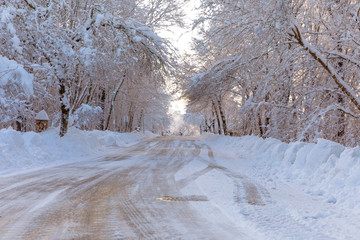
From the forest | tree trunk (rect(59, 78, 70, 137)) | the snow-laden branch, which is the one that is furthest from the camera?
tree trunk (rect(59, 78, 70, 137))

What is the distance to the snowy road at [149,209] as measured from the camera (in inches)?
134

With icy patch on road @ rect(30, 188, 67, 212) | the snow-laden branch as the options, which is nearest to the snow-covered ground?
the snow-laden branch

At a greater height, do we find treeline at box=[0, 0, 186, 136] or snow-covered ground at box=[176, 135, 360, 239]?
treeline at box=[0, 0, 186, 136]

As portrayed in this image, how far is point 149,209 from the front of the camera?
439 cm

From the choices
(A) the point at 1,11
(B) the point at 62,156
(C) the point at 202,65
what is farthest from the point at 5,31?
(C) the point at 202,65

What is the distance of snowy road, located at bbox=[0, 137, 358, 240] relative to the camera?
3416mm

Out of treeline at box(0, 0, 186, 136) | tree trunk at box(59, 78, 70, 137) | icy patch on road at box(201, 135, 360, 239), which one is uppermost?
treeline at box(0, 0, 186, 136)

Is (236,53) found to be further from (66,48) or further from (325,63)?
(66,48)

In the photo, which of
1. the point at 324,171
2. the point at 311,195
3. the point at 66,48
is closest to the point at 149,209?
the point at 311,195

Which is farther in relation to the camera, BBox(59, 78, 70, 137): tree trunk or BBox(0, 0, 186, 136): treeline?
BBox(59, 78, 70, 137): tree trunk

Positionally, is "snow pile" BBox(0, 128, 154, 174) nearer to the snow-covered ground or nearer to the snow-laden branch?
the snow-covered ground

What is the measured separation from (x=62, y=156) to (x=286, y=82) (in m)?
8.74

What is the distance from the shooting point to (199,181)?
22.6 ft

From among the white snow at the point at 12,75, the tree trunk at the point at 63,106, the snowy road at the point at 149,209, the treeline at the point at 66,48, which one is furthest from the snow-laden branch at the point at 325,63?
the tree trunk at the point at 63,106
